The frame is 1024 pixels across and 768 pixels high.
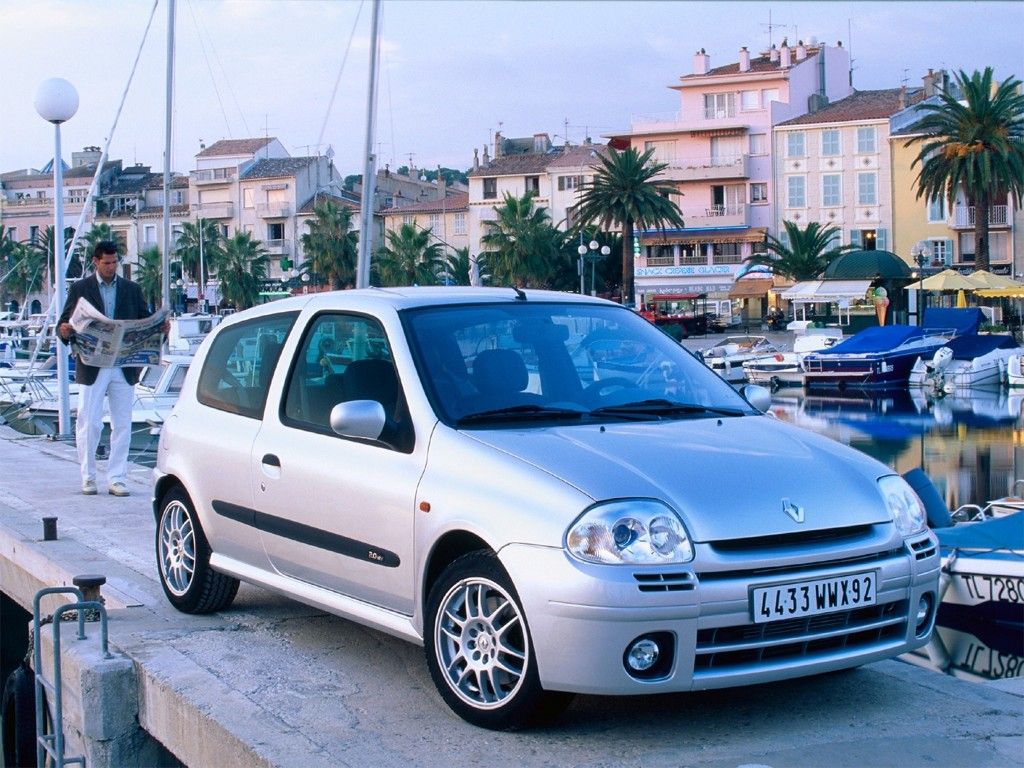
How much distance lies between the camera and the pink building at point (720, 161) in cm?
8031

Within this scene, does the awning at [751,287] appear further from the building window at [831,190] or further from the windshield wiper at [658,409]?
the windshield wiper at [658,409]

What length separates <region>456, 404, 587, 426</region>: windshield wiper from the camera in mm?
5145

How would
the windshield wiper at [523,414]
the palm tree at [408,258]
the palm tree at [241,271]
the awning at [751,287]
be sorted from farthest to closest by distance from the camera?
the palm tree at [241,271]
the palm tree at [408,258]
the awning at [751,287]
the windshield wiper at [523,414]

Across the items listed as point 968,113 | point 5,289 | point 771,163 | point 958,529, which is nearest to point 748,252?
point 771,163

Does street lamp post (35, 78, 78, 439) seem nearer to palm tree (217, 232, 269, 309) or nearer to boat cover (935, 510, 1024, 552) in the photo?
boat cover (935, 510, 1024, 552)

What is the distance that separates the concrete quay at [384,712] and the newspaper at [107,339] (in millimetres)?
3852

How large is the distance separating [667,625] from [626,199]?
65305 millimetres

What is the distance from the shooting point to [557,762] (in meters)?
4.29

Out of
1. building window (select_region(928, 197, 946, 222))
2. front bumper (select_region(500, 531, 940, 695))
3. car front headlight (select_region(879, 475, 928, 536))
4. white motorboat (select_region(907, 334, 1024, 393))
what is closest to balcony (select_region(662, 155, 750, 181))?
building window (select_region(928, 197, 946, 222))

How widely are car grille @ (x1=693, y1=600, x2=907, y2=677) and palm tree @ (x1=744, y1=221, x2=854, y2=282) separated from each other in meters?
69.9

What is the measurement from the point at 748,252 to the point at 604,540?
258 ft

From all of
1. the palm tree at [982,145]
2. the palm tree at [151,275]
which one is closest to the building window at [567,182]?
the palm tree at [151,275]

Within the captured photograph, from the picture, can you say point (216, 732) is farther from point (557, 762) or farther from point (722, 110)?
point (722, 110)

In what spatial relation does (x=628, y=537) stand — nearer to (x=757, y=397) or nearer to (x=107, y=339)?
(x=757, y=397)
